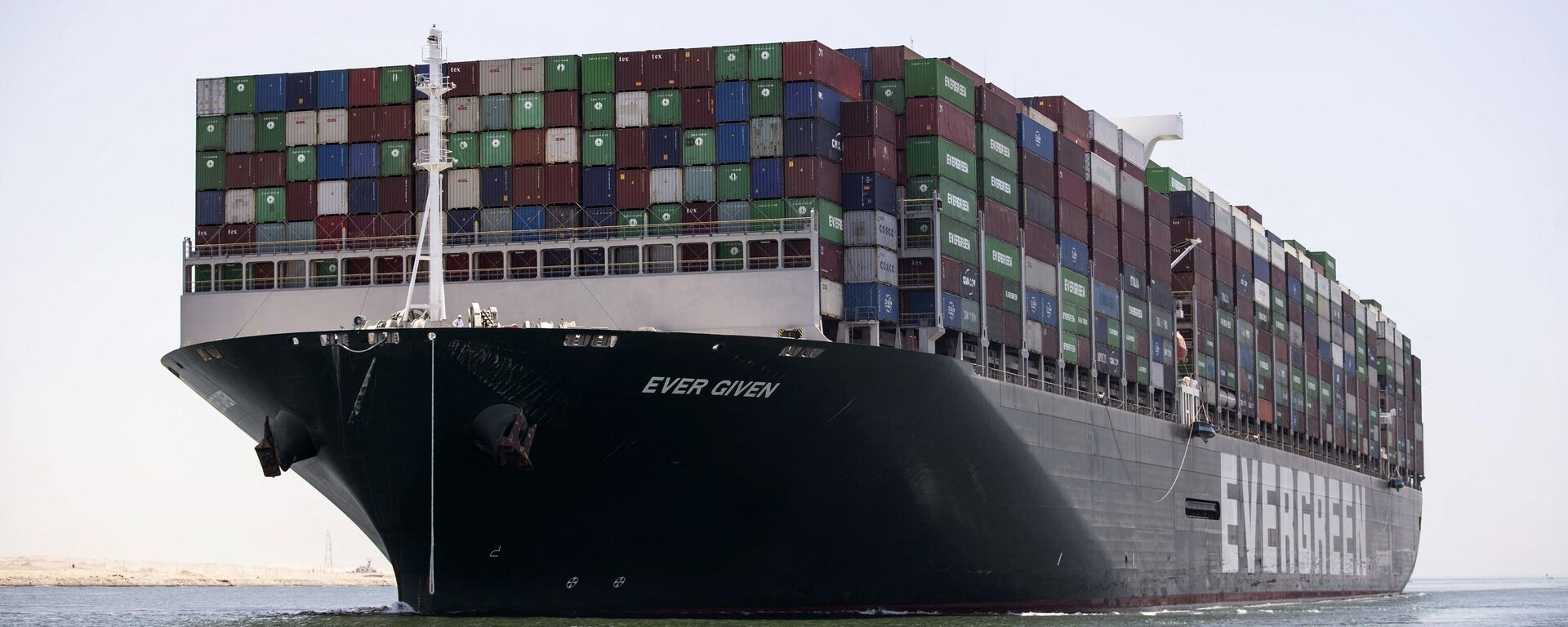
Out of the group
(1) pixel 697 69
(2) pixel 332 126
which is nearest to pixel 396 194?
(2) pixel 332 126

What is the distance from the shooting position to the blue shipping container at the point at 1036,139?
45594 mm

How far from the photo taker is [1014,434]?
133 feet

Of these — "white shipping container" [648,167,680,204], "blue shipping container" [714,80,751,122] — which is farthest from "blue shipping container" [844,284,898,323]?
"blue shipping container" [714,80,751,122]

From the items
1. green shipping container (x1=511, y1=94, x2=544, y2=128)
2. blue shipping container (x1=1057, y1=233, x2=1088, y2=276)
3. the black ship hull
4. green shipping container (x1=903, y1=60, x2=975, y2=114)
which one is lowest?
the black ship hull

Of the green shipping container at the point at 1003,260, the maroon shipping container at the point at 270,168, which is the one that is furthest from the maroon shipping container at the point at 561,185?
the green shipping container at the point at 1003,260

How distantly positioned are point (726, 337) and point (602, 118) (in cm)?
765

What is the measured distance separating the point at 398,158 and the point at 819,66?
9456mm

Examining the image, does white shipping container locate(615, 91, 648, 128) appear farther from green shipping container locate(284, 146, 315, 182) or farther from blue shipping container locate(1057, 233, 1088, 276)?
blue shipping container locate(1057, 233, 1088, 276)

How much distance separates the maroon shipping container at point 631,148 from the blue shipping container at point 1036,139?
11250 millimetres

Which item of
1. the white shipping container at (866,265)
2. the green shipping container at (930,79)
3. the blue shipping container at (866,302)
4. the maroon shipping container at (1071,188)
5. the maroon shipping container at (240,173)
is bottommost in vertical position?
the blue shipping container at (866,302)

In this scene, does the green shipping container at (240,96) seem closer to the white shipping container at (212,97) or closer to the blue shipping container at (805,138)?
the white shipping container at (212,97)

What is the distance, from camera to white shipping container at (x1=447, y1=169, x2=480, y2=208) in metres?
38.8

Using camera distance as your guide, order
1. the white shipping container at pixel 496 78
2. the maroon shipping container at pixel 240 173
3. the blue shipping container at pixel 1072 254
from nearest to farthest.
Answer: the white shipping container at pixel 496 78
the maroon shipping container at pixel 240 173
the blue shipping container at pixel 1072 254

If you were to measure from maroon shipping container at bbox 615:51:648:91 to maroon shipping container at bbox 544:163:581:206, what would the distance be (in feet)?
6.86
